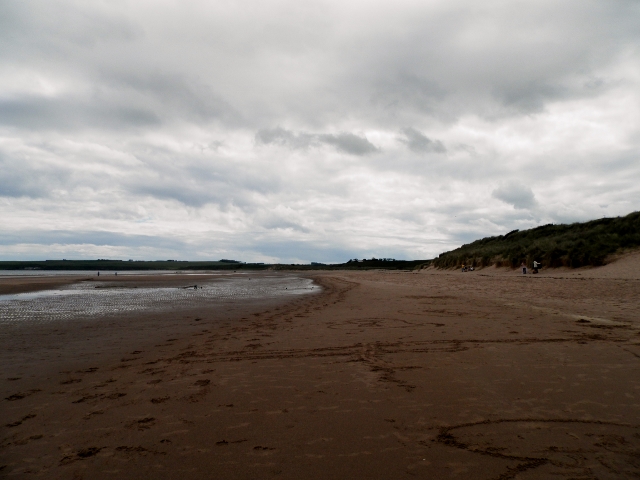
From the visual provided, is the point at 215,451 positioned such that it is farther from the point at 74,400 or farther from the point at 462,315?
the point at 462,315

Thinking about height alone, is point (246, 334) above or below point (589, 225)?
below

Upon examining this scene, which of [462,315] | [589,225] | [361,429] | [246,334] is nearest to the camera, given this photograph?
[361,429]

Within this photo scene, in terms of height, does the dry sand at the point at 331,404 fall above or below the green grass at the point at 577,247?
below

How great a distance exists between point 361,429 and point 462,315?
7.19 meters

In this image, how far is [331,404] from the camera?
3996mm

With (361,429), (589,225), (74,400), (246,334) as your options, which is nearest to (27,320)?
(246,334)

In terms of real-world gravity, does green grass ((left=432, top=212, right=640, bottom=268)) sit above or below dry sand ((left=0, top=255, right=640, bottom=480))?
above

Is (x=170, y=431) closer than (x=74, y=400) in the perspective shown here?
Yes

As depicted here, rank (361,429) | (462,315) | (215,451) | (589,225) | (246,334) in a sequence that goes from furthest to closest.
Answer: (589,225), (462,315), (246,334), (361,429), (215,451)

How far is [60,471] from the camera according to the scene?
284 centimetres

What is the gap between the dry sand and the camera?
2881 mm

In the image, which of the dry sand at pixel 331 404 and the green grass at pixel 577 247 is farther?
the green grass at pixel 577 247

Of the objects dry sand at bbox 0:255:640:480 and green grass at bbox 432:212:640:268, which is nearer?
dry sand at bbox 0:255:640:480

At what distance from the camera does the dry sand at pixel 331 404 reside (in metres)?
2.88
